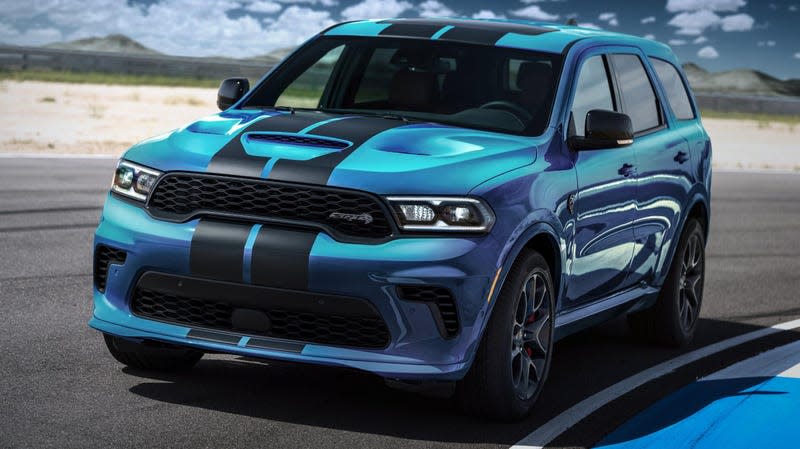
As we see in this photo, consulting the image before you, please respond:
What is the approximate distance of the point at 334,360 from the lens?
18.9ft

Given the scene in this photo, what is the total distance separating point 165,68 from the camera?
66938 millimetres

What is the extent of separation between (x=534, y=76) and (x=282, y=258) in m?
2.20

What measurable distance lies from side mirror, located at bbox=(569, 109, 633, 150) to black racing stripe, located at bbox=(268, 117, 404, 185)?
1.11 metres

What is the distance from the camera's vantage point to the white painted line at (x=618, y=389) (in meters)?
6.14

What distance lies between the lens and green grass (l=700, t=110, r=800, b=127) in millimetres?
54938

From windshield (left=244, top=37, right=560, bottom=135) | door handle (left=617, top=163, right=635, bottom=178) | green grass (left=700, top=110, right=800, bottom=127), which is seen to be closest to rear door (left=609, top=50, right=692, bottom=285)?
door handle (left=617, top=163, right=635, bottom=178)

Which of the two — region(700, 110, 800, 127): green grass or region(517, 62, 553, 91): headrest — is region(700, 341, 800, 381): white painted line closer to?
region(517, 62, 553, 91): headrest

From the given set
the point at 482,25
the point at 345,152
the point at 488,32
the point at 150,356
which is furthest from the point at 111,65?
the point at 345,152

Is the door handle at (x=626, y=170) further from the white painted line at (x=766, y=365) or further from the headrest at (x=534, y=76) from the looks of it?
the white painted line at (x=766, y=365)

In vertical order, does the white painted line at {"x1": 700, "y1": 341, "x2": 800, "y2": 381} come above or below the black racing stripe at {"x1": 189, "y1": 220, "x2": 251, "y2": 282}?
below

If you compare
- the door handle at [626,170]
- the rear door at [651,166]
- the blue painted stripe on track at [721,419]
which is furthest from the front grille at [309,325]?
the rear door at [651,166]

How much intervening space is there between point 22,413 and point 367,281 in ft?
5.37

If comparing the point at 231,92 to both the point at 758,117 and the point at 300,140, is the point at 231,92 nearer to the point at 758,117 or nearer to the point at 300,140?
the point at 300,140

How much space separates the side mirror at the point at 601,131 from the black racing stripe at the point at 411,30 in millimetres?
1207
